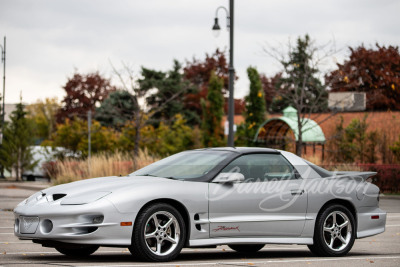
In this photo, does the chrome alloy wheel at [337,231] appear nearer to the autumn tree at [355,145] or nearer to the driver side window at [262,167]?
the driver side window at [262,167]

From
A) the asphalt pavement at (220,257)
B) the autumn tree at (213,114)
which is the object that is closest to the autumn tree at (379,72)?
the autumn tree at (213,114)

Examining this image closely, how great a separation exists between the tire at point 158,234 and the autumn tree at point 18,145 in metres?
35.1

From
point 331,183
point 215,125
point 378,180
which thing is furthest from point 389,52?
point 331,183

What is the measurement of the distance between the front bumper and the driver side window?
173 centimetres

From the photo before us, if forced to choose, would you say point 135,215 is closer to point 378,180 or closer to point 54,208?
point 54,208

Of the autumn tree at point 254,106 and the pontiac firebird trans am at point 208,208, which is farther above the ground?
the autumn tree at point 254,106

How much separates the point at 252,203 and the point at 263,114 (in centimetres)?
2741

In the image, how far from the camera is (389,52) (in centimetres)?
5756

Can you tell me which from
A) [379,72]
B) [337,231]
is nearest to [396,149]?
[337,231]

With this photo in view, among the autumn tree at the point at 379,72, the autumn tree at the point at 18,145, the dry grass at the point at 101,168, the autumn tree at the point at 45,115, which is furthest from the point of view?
the autumn tree at the point at 45,115

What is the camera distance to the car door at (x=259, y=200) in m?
8.98

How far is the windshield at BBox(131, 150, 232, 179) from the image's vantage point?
30.3ft

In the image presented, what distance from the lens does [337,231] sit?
9930mm

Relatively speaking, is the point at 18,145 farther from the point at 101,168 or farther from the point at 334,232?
the point at 334,232
